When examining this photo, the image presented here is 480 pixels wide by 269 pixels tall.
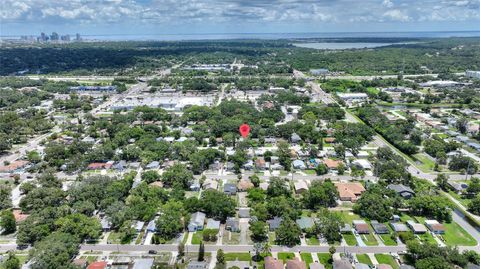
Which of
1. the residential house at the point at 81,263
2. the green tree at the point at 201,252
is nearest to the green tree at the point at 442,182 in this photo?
the green tree at the point at 201,252

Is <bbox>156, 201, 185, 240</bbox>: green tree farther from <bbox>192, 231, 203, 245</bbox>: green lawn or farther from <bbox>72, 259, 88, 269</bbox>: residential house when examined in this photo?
<bbox>72, 259, 88, 269</bbox>: residential house

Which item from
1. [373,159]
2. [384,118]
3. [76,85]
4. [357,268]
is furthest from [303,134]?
[76,85]

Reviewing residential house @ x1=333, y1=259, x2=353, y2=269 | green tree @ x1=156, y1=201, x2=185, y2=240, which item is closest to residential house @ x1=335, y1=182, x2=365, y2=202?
residential house @ x1=333, y1=259, x2=353, y2=269

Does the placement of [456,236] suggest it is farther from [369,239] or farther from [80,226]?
[80,226]

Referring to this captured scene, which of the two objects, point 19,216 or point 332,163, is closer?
point 19,216

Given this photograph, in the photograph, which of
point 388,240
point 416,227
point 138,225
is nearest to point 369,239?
point 388,240

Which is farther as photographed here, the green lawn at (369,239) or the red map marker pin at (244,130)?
the red map marker pin at (244,130)

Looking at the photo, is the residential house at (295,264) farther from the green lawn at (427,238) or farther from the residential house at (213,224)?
the green lawn at (427,238)
